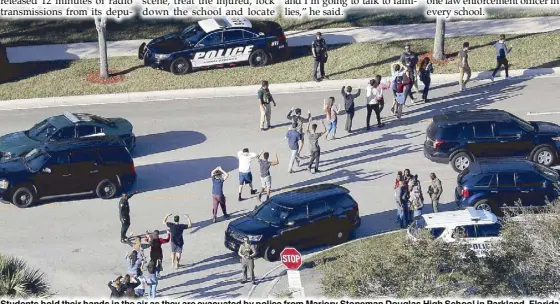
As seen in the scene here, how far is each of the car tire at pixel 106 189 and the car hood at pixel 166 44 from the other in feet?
31.6

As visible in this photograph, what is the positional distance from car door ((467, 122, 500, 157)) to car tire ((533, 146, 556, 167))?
1.03 m

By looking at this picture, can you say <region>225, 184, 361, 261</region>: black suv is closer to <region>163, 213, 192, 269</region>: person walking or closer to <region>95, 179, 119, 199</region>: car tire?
<region>163, 213, 192, 269</region>: person walking

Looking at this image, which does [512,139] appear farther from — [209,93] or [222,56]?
[222,56]

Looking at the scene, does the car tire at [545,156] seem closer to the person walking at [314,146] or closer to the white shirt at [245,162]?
the person walking at [314,146]

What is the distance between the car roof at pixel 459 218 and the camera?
23.1 metres

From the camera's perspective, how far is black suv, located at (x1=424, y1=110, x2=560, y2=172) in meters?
28.3

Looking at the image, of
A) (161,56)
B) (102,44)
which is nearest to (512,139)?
(161,56)

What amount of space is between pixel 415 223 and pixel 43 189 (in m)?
9.29

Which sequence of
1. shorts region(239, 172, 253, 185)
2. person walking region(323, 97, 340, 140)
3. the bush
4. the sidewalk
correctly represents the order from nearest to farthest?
the bush < shorts region(239, 172, 253, 185) < person walking region(323, 97, 340, 140) < the sidewalk

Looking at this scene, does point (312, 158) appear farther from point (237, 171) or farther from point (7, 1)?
point (7, 1)

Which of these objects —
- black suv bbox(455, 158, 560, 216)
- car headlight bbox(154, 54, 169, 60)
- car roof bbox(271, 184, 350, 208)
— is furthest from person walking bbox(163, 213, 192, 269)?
car headlight bbox(154, 54, 169, 60)

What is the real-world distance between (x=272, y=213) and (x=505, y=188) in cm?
550

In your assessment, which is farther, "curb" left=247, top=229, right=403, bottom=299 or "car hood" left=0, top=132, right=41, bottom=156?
"car hood" left=0, top=132, right=41, bottom=156

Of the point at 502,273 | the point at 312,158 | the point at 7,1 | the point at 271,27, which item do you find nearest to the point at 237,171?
the point at 312,158
